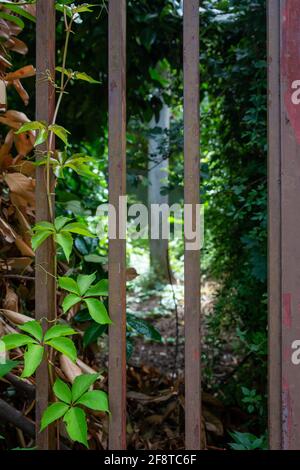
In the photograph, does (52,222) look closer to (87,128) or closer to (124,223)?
(124,223)

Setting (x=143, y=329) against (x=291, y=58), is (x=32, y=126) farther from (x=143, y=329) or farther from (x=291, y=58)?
(x=143, y=329)

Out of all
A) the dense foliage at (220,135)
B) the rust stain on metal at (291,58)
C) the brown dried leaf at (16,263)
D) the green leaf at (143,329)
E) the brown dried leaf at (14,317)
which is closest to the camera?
the rust stain on metal at (291,58)

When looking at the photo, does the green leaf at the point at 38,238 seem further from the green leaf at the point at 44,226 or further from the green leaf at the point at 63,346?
the green leaf at the point at 63,346

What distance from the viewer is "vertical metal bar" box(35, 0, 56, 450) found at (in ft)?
3.23

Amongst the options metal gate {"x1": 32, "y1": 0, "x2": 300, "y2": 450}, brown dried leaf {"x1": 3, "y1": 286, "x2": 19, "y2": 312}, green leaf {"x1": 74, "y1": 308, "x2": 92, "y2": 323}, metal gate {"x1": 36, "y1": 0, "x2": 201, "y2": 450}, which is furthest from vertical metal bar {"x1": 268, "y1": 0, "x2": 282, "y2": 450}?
brown dried leaf {"x1": 3, "y1": 286, "x2": 19, "y2": 312}

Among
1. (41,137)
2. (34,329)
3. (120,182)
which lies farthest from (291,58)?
(34,329)

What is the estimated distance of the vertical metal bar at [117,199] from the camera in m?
0.98

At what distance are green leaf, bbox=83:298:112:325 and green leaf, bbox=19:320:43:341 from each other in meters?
0.11

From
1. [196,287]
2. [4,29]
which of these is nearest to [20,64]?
[4,29]

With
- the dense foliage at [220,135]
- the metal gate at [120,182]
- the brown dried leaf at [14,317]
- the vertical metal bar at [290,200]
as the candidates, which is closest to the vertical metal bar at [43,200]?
the metal gate at [120,182]

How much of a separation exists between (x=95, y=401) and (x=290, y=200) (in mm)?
566

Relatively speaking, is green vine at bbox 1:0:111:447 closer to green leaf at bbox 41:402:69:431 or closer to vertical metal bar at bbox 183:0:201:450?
green leaf at bbox 41:402:69:431

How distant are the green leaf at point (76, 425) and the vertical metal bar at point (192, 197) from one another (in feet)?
0.73

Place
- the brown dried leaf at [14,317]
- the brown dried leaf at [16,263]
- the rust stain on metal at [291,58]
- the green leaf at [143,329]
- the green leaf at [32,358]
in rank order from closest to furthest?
the green leaf at [32,358]
the rust stain on metal at [291,58]
the brown dried leaf at [14,317]
the brown dried leaf at [16,263]
the green leaf at [143,329]
